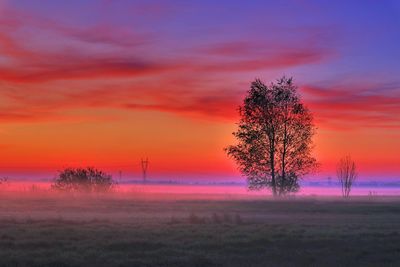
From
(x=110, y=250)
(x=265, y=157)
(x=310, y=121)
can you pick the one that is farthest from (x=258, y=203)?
(x=110, y=250)

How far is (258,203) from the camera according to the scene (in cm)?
6431

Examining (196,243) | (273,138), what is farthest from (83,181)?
(196,243)

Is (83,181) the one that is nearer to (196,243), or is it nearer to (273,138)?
(273,138)

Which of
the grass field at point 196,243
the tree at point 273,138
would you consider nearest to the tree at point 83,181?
the tree at point 273,138

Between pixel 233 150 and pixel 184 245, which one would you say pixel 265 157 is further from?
pixel 184 245

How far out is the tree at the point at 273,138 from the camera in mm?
72750

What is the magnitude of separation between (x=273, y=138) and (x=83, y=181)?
29.2 meters

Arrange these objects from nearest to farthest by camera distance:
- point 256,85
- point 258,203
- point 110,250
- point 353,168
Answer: point 110,250 → point 258,203 → point 256,85 → point 353,168

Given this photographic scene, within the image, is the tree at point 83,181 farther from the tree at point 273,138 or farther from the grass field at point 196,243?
the grass field at point 196,243

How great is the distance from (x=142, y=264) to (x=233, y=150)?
5051cm

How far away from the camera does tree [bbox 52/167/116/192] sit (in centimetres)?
8619

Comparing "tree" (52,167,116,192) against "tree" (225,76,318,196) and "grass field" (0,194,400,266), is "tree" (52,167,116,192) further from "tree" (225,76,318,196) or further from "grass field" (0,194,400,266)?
"grass field" (0,194,400,266)

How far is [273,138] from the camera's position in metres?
72.8

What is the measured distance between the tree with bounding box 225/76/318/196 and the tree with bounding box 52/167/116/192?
23191mm
